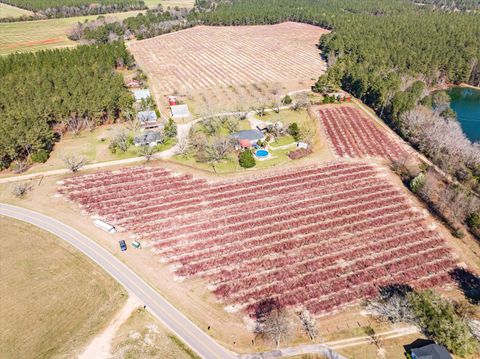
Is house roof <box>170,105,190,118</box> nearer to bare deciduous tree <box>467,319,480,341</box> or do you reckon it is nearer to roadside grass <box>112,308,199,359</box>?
roadside grass <box>112,308,199,359</box>

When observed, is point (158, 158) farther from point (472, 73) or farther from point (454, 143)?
point (472, 73)

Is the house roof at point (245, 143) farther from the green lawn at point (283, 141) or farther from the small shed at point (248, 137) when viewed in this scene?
the green lawn at point (283, 141)

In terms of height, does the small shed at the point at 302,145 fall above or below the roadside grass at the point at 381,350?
above

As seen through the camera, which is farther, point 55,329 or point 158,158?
point 158,158

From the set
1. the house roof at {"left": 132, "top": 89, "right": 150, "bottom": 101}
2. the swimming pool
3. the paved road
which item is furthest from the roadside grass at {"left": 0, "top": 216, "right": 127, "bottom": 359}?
the house roof at {"left": 132, "top": 89, "right": 150, "bottom": 101}

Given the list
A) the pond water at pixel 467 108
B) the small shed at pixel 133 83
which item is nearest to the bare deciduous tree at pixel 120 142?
the small shed at pixel 133 83

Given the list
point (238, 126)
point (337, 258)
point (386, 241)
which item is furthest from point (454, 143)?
point (238, 126)

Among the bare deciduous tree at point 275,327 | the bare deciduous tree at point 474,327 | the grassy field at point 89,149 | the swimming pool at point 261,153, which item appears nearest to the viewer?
the bare deciduous tree at point 275,327

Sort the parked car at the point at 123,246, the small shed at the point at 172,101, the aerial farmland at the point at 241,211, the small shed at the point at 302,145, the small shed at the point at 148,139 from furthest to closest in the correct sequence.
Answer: the small shed at the point at 172,101
the small shed at the point at 302,145
the small shed at the point at 148,139
the parked car at the point at 123,246
the aerial farmland at the point at 241,211
